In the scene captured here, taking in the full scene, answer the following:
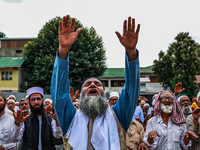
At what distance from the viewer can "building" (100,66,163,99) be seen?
117 ft

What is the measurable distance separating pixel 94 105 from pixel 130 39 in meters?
0.85

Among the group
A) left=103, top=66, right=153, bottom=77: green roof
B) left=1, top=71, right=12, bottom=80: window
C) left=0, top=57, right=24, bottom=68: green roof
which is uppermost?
left=0, top=57, right=24, bottom=68: green roof

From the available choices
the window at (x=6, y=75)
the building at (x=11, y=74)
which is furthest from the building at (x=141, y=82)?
the window at (x=6, y=75)

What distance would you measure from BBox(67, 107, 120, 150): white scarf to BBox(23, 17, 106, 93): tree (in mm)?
16740

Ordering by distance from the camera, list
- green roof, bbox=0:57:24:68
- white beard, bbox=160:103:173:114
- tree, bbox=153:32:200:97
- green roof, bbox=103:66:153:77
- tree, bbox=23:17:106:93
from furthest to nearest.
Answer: green roof, bbox=103:66:153:77, green roof, bbox=0:57:24:68, tree, bbox=153:32:200:97, tree, bbox=23:17:106:93, white beard, bbox=160:103:173:114

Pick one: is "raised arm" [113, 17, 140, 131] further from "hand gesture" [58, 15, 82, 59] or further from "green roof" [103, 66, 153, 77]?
"green roof" [103, 66, 153, 77]

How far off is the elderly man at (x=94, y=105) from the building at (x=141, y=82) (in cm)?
3258

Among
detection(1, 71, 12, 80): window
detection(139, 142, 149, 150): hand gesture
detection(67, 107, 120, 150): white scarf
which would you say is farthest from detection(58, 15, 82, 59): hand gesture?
detection(1, 71, 12, 80): window

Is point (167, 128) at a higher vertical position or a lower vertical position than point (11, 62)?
lower

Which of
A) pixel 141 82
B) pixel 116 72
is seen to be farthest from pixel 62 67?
pixel 116 72

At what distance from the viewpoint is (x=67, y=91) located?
2590mm

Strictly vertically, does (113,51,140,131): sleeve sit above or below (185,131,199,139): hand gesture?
above

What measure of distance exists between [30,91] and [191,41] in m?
23.2

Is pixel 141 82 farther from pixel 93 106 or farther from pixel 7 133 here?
pixel 93 106
